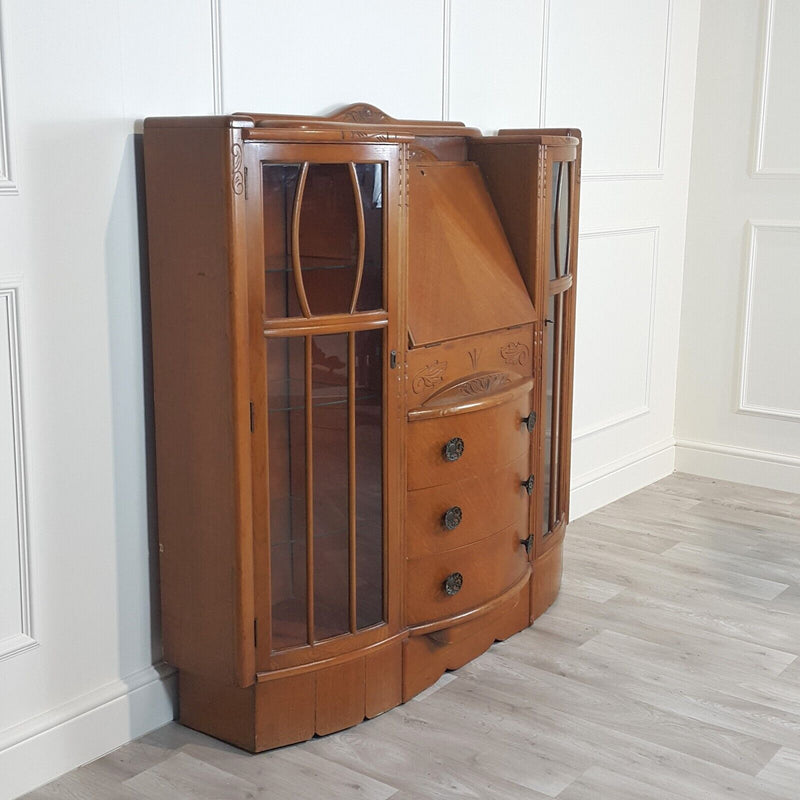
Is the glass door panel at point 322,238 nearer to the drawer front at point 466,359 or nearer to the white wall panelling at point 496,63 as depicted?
the drawer front at point 466,359

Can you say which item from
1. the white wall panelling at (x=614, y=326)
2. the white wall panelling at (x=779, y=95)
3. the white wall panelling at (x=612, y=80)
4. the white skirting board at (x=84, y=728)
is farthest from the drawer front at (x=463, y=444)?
the white wall panelling at (x=779, y=95)

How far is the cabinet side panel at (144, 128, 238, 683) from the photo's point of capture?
1981 mm

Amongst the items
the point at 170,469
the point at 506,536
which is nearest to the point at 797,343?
the point at 506,536

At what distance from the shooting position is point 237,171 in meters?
1.92

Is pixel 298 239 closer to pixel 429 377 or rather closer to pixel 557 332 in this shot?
pixel 429 377

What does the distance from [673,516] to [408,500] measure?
1689mm

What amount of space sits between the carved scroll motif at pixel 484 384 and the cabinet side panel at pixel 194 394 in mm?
639

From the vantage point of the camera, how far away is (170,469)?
218 cm

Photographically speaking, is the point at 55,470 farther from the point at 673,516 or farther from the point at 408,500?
the point at 673,516

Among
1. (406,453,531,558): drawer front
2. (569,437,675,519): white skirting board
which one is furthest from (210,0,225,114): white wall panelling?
(569,437,675,519): white skirting board

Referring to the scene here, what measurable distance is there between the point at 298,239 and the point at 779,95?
2.58 metres

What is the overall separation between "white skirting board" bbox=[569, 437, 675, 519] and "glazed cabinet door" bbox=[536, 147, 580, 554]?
2.16 feet

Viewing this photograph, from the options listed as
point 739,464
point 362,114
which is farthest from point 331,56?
point 739,464

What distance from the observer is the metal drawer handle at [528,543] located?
2744 mm
